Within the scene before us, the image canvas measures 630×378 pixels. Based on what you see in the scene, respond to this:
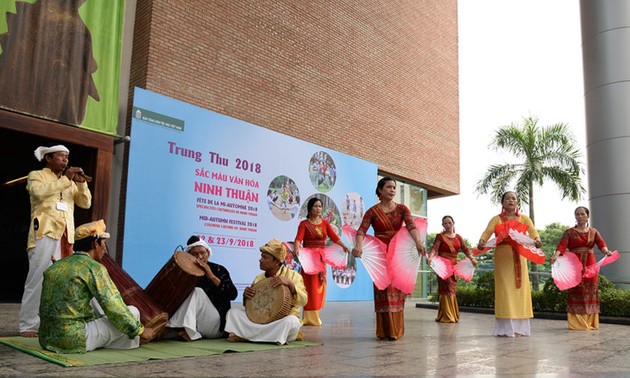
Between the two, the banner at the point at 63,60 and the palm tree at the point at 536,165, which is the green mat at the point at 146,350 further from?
the palm tree at the point at 536,165

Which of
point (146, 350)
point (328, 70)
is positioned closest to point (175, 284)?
point (146, 350)

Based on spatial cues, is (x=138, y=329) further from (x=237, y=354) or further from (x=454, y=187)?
(x=454, y=187)

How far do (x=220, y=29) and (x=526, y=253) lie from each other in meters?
7.65

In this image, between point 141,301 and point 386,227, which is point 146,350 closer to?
point 141,301

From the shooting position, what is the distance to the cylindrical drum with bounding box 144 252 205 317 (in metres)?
4.74

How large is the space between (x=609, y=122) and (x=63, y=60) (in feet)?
32.3

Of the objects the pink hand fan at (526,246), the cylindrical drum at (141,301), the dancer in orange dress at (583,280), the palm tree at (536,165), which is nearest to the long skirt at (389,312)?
the pink hand fan at (526,246)

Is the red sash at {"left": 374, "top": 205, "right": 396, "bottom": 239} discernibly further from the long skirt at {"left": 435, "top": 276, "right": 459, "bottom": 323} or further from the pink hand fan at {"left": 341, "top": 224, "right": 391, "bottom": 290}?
the long skirt at {"left": 435, "top": 276, "right": 459, "bottom": 323}

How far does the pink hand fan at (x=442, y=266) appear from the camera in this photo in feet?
26.1

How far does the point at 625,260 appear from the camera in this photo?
1006cm

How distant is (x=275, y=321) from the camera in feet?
15.5

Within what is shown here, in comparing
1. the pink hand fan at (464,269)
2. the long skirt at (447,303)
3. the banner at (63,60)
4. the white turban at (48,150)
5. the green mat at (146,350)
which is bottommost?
the green mat at (146,350)

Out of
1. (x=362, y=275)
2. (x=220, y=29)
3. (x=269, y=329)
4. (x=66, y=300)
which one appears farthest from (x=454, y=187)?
(x=66, y=300)

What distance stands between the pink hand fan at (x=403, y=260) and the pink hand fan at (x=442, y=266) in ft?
8.24
